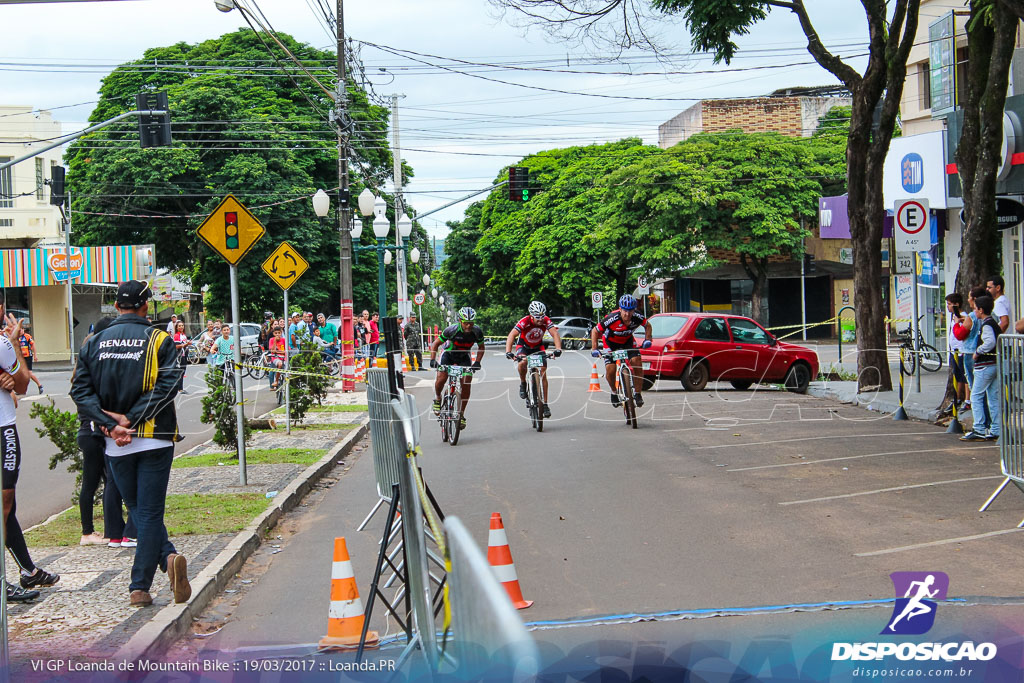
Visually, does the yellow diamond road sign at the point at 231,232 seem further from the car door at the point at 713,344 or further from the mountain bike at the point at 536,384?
the car door at the point at 713,344

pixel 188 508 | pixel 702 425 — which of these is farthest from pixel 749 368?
pixel 188 508

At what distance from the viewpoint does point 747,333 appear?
22.2 meters

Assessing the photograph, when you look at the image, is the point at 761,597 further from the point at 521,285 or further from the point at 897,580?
the point at 521,285

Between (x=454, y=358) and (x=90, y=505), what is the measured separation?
22.2 feet

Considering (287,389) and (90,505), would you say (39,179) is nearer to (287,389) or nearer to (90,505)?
(287,389)

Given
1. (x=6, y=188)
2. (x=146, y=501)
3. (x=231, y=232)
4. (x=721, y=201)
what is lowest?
(x=146, y=501)

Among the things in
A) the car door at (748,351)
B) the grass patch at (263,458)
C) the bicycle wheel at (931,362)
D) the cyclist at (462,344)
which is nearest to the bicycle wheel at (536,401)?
the cyclist at (462,344)

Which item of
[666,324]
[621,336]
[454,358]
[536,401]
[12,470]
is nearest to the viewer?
[12,470]

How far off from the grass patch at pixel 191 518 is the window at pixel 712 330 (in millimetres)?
13070

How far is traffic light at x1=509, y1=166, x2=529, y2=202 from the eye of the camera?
31.0 metres

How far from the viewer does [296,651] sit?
5648mm

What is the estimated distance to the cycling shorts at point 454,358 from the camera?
47.5ft

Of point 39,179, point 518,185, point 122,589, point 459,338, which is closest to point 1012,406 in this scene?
point 122,589

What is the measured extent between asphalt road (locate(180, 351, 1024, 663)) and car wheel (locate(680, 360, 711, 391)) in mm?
6064
